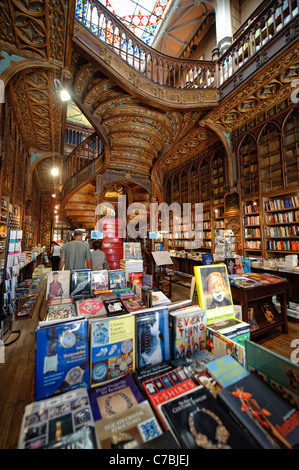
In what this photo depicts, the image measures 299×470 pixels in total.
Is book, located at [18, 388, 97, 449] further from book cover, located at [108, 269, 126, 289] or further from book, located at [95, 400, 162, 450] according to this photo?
book cover, located at [108, 269, 126, 289]

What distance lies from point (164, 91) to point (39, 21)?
2800mm

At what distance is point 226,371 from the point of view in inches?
37.6

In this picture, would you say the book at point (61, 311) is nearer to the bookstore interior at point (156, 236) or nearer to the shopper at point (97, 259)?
the bookstore interior at point (156, 236)

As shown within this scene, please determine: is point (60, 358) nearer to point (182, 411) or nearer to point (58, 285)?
point (182, 411)

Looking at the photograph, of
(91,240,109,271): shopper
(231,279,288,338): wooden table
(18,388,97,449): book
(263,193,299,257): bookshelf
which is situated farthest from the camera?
(263,193,299,257): bookshelf

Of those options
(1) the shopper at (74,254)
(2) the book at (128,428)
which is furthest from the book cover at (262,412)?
(1) the shopper at (74,254)

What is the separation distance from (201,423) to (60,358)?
0.68 meters

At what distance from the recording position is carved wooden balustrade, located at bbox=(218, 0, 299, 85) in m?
3.79

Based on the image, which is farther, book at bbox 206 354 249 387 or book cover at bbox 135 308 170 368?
book cover at bbox 135 308 170 368

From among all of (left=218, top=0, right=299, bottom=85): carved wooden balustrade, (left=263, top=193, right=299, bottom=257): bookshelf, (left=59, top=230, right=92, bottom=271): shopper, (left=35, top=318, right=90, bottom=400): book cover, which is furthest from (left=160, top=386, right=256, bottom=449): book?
(left=218, top=0, right=299, bottom=85): carved wooden balustrade

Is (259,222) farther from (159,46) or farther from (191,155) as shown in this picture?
(159,46)

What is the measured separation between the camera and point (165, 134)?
5434mm

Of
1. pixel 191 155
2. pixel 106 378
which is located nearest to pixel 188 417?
pixel 106 378

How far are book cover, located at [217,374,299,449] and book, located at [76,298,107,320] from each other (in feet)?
2.74
